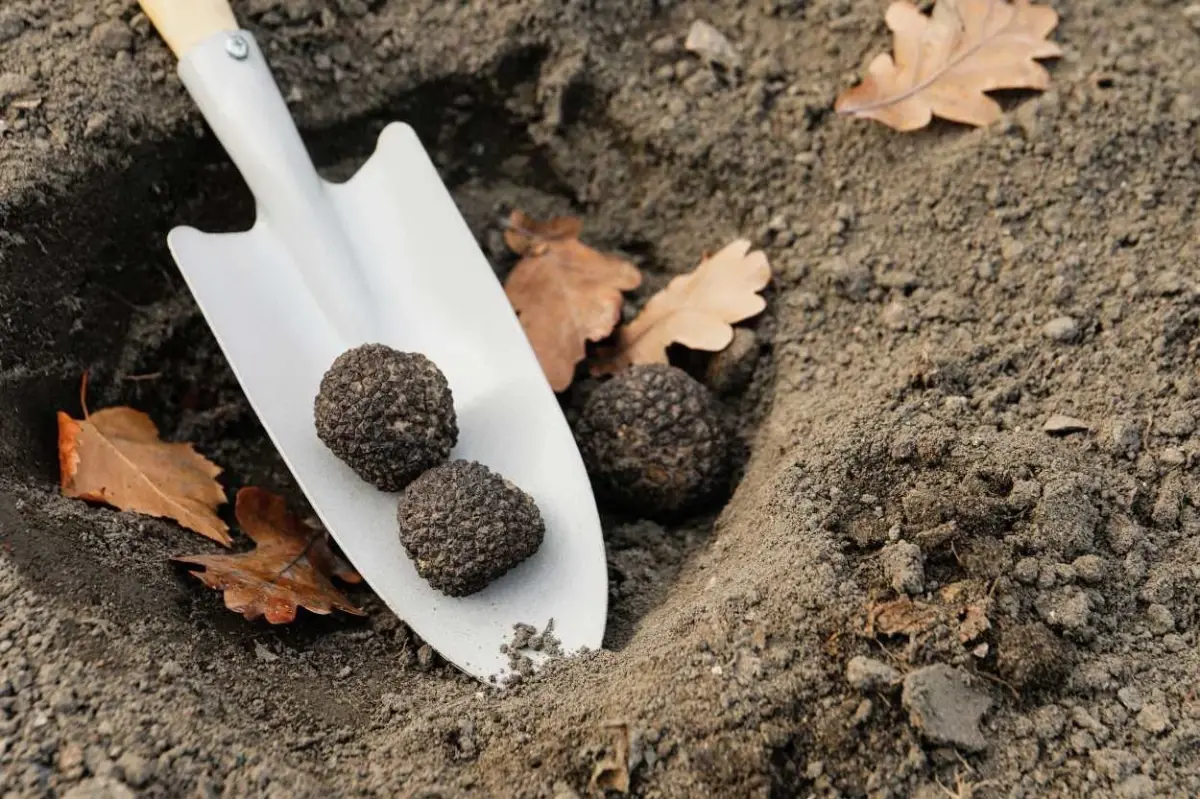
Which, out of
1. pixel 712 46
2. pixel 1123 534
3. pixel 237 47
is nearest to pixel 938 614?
pixel 1123 534

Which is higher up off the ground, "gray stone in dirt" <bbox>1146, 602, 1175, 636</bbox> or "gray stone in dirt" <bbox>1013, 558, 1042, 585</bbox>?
"gray stone in dirt" <bbox>1013, 558, 1042, 585</bbox>

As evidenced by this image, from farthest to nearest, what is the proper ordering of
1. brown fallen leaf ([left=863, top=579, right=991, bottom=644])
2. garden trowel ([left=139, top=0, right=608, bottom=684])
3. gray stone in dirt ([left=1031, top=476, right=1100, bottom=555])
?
garden trowel ([left=139, top=0, right=608, bottom=684]) < gray stone in dirt ([left=1031, top=476, right=1100, bottom=555]) < brown fallen leaf ([left=863, top=579, right=991, bottom=644])

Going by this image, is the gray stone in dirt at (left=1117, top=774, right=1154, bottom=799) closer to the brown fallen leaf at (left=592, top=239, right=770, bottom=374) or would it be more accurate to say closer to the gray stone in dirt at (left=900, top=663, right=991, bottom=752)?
the gray stone in dirt at (left=900, top=663, right=991, bottom=752)

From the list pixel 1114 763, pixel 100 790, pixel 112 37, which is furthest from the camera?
pixel 112 37

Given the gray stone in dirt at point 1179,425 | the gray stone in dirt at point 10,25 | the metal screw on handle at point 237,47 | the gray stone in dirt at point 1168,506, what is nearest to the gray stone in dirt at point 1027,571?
the gray stone in dirt at point 1168,506

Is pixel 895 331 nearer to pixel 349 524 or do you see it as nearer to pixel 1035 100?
pixel 1035 100

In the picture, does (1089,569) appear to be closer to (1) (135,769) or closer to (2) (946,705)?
(2) (946,705)

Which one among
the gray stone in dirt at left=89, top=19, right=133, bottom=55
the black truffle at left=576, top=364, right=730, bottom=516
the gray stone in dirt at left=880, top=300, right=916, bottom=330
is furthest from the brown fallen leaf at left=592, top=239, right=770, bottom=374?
the gray stone in dirt at left=89, top=19, right=133, bottom=55
